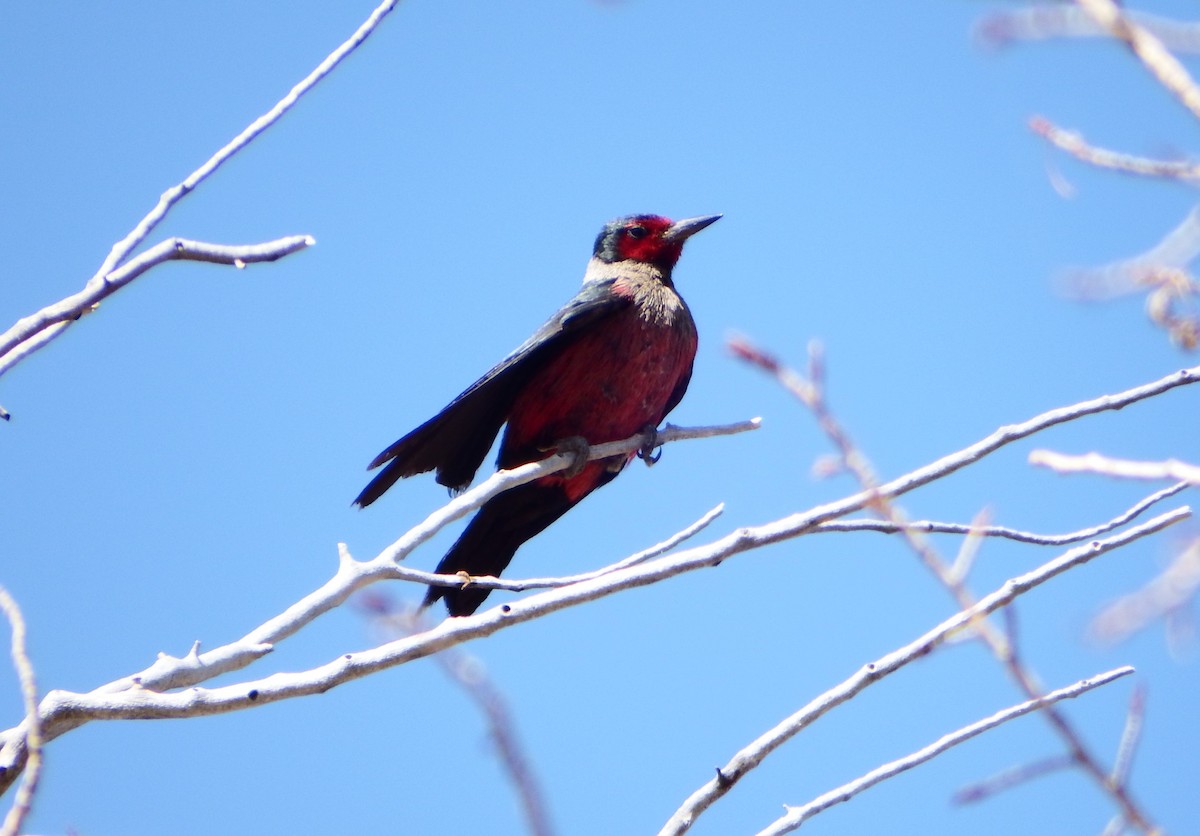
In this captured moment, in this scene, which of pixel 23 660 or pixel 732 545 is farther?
pixel 732 545

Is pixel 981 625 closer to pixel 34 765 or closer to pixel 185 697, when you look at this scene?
pixel 34 765

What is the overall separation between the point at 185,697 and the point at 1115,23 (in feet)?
6.91

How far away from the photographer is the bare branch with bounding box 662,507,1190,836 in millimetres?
2490

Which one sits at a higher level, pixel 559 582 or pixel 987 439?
pixel 559 582

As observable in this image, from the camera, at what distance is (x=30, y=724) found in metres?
1.73

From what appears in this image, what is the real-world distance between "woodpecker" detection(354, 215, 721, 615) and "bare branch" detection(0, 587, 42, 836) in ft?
10.7

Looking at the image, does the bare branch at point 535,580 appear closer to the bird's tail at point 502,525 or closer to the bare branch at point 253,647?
the bare branch at point 253,647

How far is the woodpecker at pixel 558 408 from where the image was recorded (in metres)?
5.30

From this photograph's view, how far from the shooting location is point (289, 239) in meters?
2.53

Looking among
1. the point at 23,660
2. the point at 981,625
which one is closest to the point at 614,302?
the point at 23,660

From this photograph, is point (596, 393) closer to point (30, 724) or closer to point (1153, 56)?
point (30, 724)

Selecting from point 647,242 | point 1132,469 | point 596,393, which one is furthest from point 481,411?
point 1132,469

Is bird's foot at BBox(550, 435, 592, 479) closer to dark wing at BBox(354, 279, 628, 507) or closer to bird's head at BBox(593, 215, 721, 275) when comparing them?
dark wing at BBox(354, 279, 628, 507)

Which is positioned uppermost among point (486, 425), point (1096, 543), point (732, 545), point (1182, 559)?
point (486, 425)
